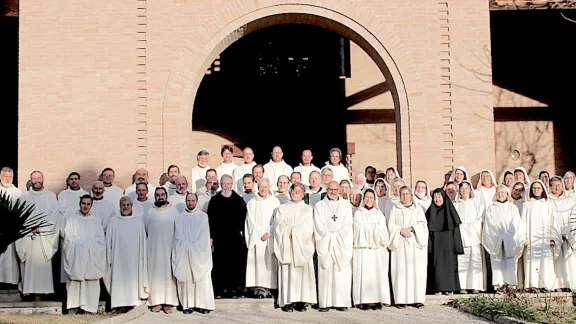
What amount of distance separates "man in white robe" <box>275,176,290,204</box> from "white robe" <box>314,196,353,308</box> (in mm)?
1014

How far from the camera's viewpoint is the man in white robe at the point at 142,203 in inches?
477

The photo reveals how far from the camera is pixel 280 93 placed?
18922mm

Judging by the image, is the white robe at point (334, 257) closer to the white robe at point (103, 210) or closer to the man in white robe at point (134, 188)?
the man in white robe at point (134, 188)

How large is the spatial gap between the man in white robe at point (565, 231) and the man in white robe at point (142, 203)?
6.04 metres

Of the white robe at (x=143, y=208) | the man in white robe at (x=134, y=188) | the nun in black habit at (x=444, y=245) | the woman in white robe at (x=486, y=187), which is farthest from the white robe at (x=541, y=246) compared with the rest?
the man in white robe at (x=134, y=188)

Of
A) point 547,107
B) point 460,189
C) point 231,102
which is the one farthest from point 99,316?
point 547,107

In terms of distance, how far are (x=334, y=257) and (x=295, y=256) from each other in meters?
0.54

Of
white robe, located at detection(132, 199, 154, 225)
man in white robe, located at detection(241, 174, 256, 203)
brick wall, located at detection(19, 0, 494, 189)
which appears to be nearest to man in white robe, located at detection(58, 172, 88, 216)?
white robe, located at detection(132, 199, 154, 225)

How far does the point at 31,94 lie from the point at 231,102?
18.1 feet

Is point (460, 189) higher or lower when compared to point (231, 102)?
lower

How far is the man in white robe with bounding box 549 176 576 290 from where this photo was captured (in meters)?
12.4

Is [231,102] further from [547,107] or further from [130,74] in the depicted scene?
[547,107]

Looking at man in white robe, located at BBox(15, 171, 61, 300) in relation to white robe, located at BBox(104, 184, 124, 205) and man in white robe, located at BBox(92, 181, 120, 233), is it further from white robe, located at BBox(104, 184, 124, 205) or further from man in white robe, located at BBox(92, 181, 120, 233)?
white robe, located at BBox(104, 184, 124, 205)

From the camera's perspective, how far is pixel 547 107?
18.7 m
